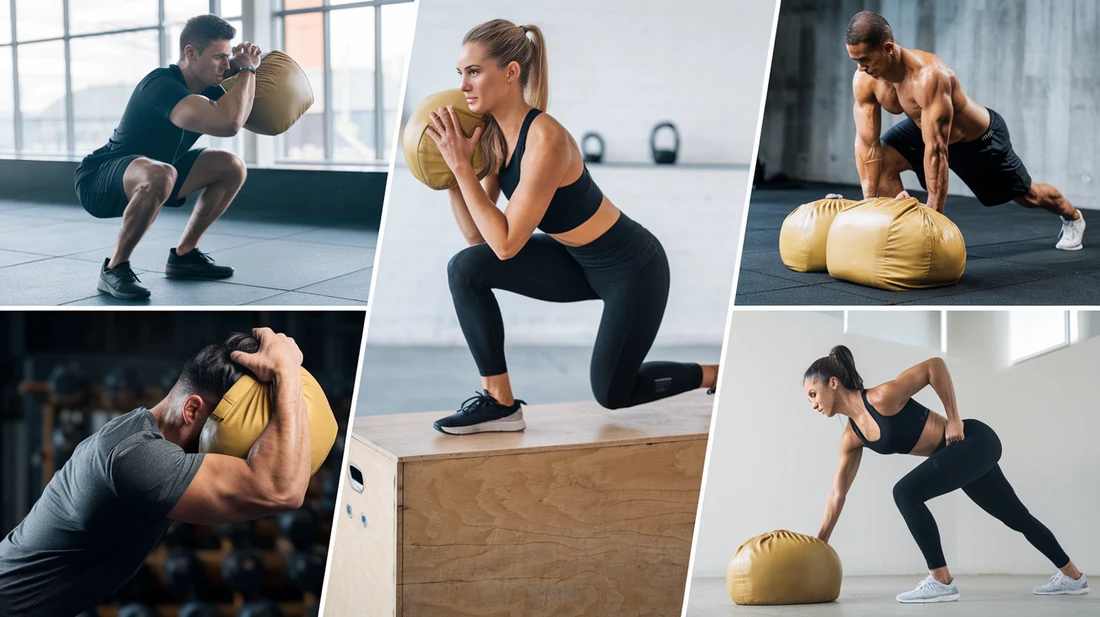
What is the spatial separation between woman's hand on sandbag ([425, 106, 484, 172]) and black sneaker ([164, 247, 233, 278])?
1.02 m

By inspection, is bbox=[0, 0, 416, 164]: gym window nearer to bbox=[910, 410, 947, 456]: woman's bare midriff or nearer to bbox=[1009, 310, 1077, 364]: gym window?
bbox=[910, 410, 947, 456]: woman's bare midriff

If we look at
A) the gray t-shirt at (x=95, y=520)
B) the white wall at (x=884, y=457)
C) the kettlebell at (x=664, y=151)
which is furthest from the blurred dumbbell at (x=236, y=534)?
the kettlebell at (x=664, y=151)

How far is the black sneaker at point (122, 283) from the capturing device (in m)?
2.91

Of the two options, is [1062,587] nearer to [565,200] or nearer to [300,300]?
[565,200]

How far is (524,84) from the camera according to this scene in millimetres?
2629

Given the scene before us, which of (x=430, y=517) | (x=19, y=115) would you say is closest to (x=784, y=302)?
(x=430, y=517)

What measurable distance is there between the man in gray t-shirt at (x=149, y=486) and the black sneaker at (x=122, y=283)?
1.81 ft

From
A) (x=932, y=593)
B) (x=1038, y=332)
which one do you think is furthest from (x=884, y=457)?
(x=1038, y=332)

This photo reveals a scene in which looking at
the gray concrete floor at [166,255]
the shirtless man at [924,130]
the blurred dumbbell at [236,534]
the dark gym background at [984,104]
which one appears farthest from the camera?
the dark gym background at [984,104]

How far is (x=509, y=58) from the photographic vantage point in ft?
8.42

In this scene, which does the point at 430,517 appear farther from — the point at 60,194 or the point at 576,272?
the point at 60,194

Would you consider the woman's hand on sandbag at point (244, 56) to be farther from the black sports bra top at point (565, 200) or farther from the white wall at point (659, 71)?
the white wall at point (659, 71)

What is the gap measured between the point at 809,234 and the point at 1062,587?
1494 millimetres

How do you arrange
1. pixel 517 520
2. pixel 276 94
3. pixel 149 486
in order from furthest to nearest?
pixel 276 94 → pixel 517 520 → pixel 149 486
